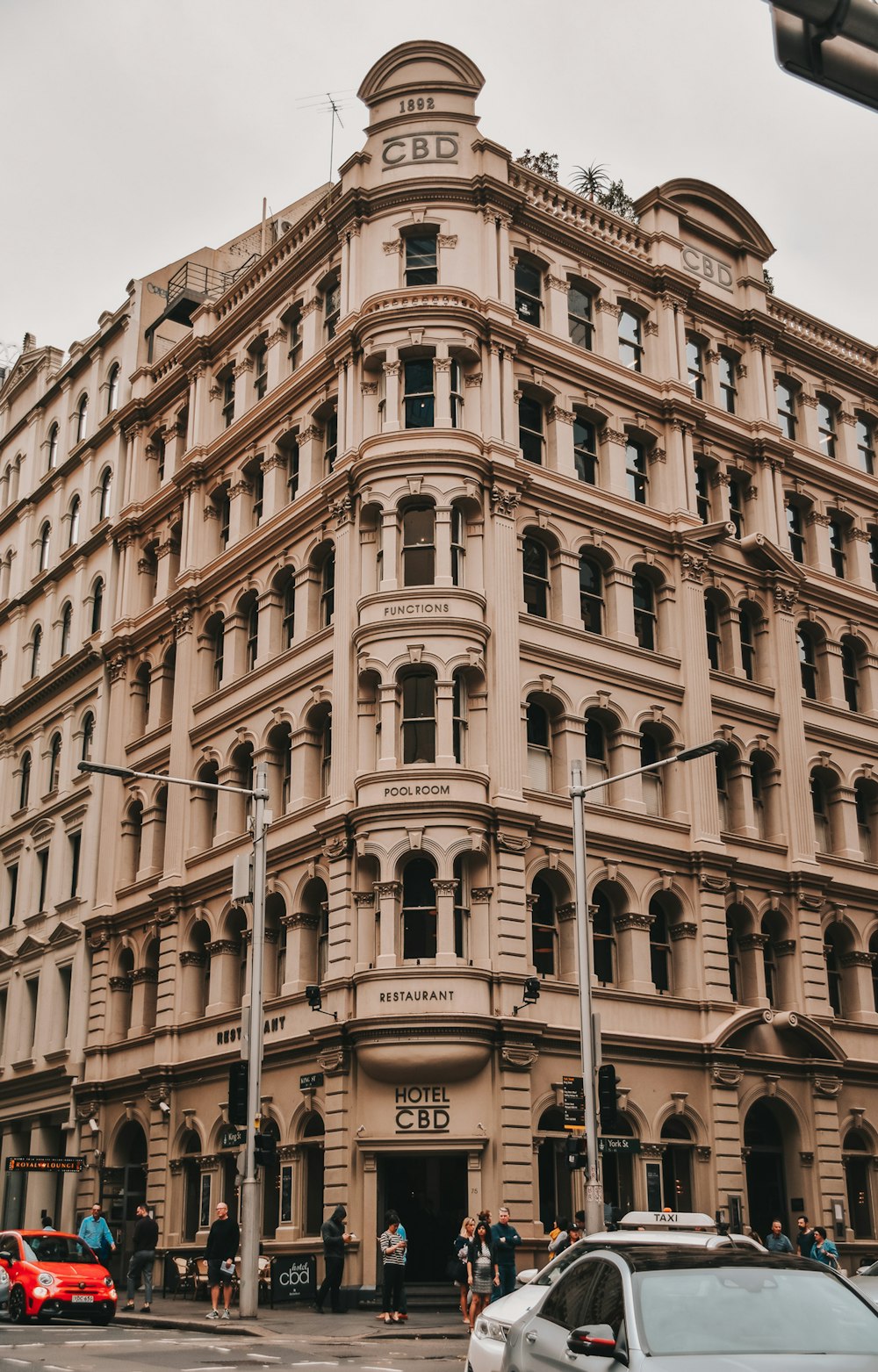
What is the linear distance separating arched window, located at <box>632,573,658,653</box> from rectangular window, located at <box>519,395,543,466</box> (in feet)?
13.5

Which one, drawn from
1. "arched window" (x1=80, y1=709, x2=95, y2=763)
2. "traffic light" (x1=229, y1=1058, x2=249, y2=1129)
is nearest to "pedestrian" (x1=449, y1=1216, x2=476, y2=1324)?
"traffic light" (x1=229, y1=1058, x2=249, y2=1129)

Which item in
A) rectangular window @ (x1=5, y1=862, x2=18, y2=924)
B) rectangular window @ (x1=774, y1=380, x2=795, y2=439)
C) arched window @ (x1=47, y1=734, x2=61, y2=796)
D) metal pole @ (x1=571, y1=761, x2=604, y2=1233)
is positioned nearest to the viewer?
metal pole @ (x1=571, y1=761, x2=604, y2=1233)

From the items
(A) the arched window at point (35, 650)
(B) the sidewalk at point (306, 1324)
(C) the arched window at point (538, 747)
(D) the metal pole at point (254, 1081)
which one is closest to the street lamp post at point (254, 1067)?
(D) the metal pole at point (254, 1081)

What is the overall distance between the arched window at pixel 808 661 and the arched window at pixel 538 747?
10283 mm

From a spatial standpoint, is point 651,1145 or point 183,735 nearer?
point 651,1145

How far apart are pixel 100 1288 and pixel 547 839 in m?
13.2

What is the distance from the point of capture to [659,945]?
35625mm

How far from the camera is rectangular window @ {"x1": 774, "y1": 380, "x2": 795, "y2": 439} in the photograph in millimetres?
45344

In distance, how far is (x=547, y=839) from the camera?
33.7 metres

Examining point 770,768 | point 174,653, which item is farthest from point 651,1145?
point 174,653

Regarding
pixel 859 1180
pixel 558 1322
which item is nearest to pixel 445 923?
pixel 859 1180

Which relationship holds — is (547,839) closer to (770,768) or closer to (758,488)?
(770,768)

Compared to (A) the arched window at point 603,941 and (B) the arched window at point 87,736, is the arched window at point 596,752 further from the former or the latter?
(B) the arched window at point 87,736

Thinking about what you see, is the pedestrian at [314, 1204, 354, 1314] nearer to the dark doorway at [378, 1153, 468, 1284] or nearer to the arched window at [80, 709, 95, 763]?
the dark doorway at [378, 1153, 468, 1284]
